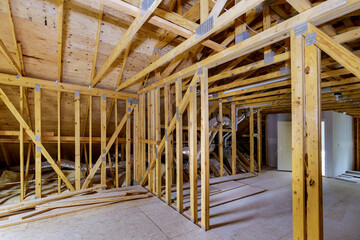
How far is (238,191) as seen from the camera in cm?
432

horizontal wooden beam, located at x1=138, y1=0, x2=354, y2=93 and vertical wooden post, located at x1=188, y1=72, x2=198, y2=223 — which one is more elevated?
horizontal wooden beam, located at x1=138, y1=0, x2=354, y2=93

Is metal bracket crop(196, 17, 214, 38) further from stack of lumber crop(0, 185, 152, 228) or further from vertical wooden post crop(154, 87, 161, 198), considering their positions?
stack of lumber crop(0, 185, 152, 228)

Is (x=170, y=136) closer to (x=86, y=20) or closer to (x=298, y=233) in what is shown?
(x=298, y=233)

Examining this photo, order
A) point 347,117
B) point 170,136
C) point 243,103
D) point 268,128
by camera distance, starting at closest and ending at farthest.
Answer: point 170,136
point 243,103
point 347,117
point 268,128

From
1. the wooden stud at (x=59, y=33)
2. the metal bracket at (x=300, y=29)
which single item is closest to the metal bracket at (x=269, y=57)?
the metal bracket at (x=300, y=29)

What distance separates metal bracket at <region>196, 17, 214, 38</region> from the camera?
1.87m

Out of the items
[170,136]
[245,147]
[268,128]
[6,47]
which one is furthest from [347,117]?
[6,47]

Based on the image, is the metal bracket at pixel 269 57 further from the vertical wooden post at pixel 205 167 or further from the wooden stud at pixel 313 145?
the wooden stud at pixel 313 145

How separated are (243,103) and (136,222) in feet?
15.8

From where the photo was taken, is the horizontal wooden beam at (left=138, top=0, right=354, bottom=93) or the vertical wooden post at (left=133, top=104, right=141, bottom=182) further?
the vertical wooden post at (left=133, top=104, right=141, bottom=182)

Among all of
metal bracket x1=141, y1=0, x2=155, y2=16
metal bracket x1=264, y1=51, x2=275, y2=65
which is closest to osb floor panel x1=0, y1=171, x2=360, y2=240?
metal bracket x1=264, y1=51, x2=275, y2=65

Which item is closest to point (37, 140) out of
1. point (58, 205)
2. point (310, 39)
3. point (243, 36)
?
point (58, 205)

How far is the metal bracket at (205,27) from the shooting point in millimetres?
1869

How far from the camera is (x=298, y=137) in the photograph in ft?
5.06
